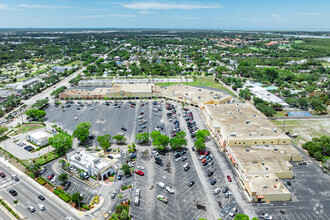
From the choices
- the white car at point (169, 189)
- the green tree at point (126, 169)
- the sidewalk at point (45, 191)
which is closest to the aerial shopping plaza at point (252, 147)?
the white car at point (169, 189)

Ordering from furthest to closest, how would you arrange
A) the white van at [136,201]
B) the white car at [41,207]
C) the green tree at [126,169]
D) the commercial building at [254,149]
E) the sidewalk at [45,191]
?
the green tree at [126,169]
the commercial building at [254,149]
the white van at [136,201]
the white car at [41,207]
the sidewalk at [45,191]

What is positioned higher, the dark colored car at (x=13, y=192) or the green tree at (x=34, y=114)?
the green tree at (x=34, y=114)

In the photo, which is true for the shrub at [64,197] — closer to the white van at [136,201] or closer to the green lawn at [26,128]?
the white van at [136,201]

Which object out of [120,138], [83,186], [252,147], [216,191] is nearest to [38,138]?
[120,138]

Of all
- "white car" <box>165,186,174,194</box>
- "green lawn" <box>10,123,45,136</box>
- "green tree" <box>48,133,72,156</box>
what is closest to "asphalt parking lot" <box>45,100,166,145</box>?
"green lawn" <box>10,123,45,136</box>

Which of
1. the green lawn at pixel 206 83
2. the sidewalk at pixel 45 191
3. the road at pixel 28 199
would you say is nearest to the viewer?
the road at pixel 28 199
